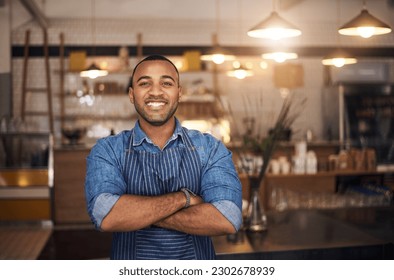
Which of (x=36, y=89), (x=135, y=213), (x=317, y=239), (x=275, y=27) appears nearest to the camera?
(x=135, y=213)

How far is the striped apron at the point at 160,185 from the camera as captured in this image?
5.37ft

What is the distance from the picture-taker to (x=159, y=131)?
66.9 inches

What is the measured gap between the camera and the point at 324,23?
7.77m

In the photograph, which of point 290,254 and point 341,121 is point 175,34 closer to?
point 341,121

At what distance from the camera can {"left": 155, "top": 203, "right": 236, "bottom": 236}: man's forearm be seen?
5.12ft

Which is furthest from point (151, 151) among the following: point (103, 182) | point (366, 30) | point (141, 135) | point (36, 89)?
point (36, 89)

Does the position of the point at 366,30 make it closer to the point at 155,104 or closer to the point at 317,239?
the point at 317,239

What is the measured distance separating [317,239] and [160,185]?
934mm

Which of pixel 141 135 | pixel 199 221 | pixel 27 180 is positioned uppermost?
pixel 141 135

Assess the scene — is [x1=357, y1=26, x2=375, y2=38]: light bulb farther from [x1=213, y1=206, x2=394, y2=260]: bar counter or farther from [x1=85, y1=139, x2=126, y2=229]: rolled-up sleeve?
[x1=85, y1=139, x2=126, y2=229]: rolled-up sleeve

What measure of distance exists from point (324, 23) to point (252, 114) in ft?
5.30

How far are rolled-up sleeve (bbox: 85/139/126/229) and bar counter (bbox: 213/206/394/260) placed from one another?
0.68 meters

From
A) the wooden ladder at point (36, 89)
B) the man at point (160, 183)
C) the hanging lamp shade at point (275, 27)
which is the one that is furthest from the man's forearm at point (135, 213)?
the wooden ladder at point (36, 89)

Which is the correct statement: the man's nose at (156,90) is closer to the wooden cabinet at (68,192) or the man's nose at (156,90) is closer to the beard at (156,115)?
the beard at (156,115)
